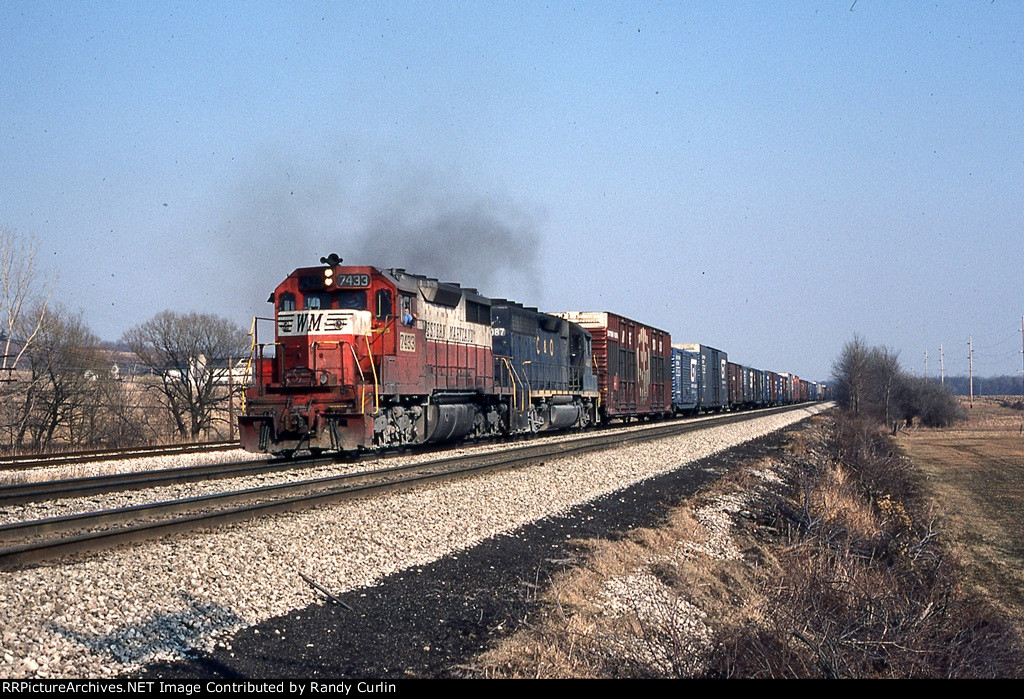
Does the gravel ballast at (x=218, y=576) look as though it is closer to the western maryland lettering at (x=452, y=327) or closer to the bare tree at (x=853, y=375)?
the western maryland lettering at (x=452, y=327)

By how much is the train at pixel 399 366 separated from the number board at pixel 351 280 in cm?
2

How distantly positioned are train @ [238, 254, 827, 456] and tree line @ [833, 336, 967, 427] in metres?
36.7

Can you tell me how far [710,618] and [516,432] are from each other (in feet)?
52.4

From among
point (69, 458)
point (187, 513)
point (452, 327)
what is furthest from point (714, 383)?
point (187, 513)

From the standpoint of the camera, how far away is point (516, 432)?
2216 centimetres

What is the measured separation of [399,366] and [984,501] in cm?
1400

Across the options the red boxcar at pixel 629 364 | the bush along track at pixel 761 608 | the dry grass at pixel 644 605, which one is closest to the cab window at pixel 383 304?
the bush along track at pixel 761 608

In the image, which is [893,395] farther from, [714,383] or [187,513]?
[187,513]

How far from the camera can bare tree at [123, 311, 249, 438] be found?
31.0m

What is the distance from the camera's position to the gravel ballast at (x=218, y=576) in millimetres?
4836

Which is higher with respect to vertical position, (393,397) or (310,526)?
(393,397)

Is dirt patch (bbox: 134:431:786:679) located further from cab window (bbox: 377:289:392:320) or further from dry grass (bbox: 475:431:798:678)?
cab window (bbox: 377:289:392:320)
